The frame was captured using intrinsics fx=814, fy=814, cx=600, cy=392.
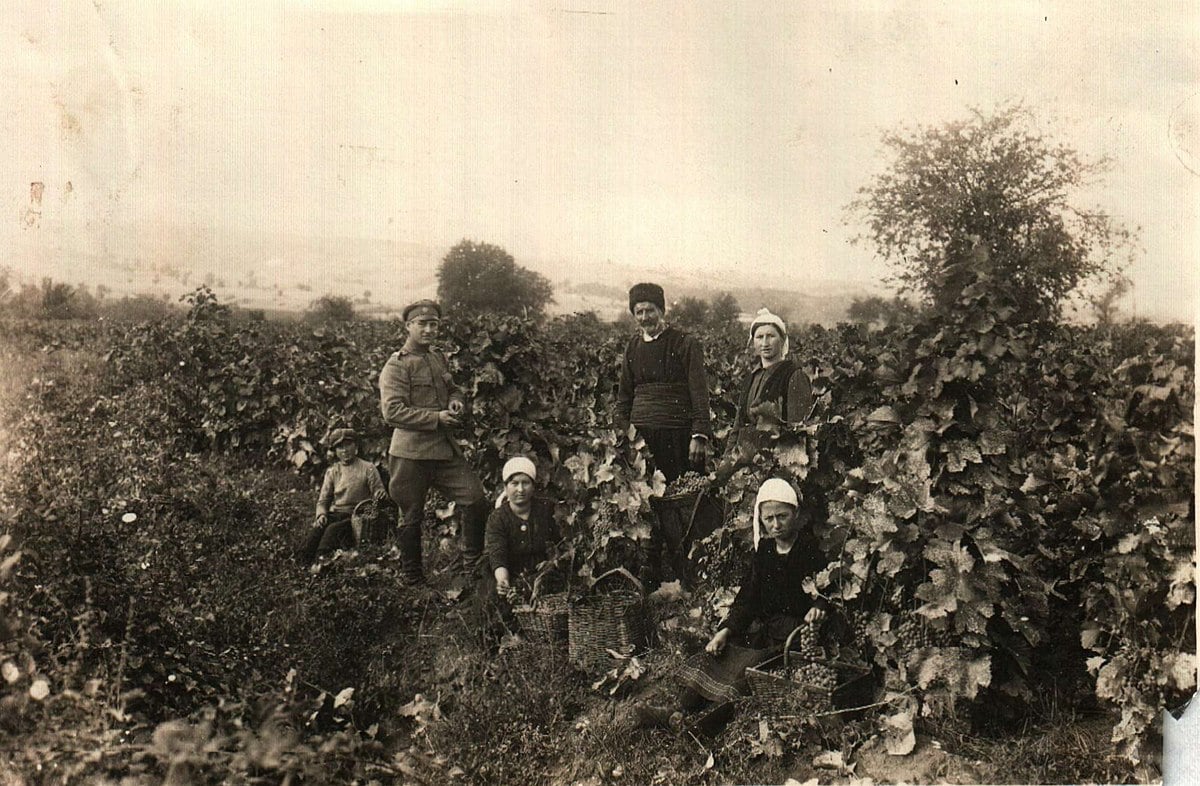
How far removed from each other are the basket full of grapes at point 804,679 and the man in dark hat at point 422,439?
1.68 meters

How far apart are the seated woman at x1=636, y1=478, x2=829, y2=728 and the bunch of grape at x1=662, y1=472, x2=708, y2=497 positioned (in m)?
0.38

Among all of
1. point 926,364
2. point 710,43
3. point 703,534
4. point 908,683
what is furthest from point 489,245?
point 908,683

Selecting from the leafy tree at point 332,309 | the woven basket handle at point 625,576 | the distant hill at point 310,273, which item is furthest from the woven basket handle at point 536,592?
the leafy tree at point 332,309

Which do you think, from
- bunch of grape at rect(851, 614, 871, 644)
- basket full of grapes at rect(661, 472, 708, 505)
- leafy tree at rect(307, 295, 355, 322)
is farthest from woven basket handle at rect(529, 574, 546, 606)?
leafy tree at rect(307, 295, 355, 322)

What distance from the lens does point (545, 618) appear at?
14.1ft

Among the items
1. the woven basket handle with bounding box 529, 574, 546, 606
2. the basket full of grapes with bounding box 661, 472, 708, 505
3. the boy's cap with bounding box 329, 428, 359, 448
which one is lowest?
the woven basket handle with bounding box 529, 574, 546, 606

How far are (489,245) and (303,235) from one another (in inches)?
39.5

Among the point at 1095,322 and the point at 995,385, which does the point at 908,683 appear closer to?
the point at 995,385

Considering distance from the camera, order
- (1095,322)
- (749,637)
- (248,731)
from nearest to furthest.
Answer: (248,731)
(749,637)
(1095,322)

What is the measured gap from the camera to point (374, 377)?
473cm

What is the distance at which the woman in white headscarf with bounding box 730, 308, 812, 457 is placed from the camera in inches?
173

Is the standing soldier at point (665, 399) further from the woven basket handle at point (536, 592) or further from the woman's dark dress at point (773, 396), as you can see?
the woven basket handle at point (536, 592)

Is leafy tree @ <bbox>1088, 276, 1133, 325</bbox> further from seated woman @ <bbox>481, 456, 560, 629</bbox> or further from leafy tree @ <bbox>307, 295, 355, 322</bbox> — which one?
leafy tree @ <bbox>307, 295, 355, 322</bbox>

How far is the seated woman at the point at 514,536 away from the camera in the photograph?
14.4 ft
